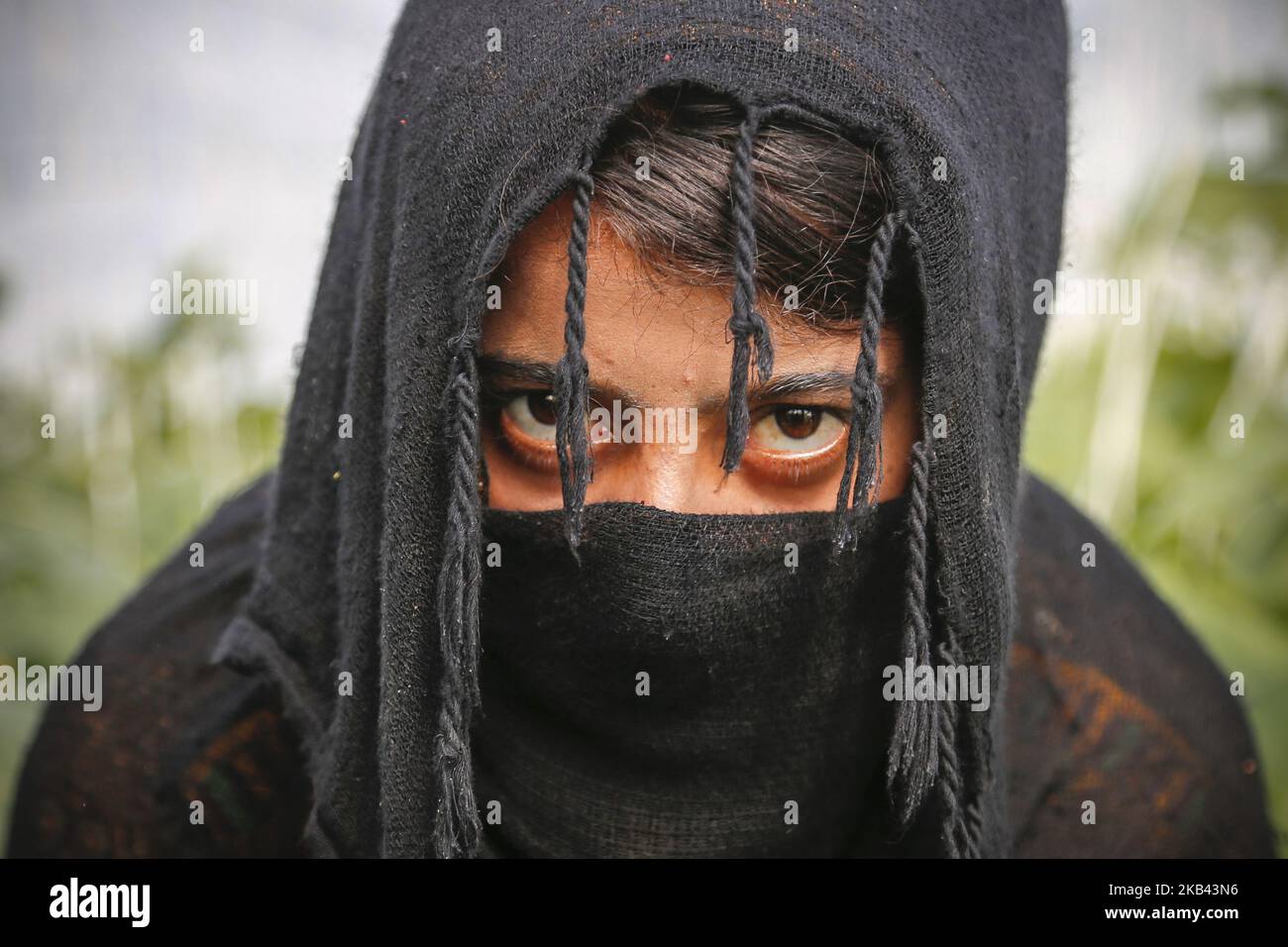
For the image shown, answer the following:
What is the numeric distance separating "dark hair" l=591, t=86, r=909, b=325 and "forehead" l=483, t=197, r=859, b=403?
0.02 meters

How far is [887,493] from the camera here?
1.63m

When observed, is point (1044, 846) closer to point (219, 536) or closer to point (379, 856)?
point (379, 856)

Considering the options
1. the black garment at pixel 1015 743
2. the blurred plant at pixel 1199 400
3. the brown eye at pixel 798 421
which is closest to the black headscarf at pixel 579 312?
the brown eye at pixel 798 421

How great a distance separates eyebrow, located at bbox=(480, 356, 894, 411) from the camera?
1532 mm

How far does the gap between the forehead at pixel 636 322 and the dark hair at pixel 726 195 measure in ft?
0.08

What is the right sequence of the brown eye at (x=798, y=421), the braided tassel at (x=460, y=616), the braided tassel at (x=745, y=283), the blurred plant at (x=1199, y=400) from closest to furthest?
the braided tassel at (x=745, y=283) < the braided tassel at (x=460, y=616) < the brown eye at (x=798, y=421) < the blurred plant at (x=1199, y=400)

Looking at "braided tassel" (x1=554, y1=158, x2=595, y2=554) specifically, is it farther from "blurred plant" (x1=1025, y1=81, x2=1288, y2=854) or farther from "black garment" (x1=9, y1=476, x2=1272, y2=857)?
"blurred plant" (x1=1025, y1=81, x2=1288, y2=854)

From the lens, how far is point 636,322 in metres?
1.51

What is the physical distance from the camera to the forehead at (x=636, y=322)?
1.51m

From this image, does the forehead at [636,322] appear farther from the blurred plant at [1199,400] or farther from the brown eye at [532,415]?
the blurred plant at [1199,400]

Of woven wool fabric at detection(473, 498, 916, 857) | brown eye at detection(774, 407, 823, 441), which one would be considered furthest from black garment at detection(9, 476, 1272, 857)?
brown eye at detection(774, 407, 823, 441)

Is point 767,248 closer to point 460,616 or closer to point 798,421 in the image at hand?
point 798,421

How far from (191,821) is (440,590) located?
953 millimetres
